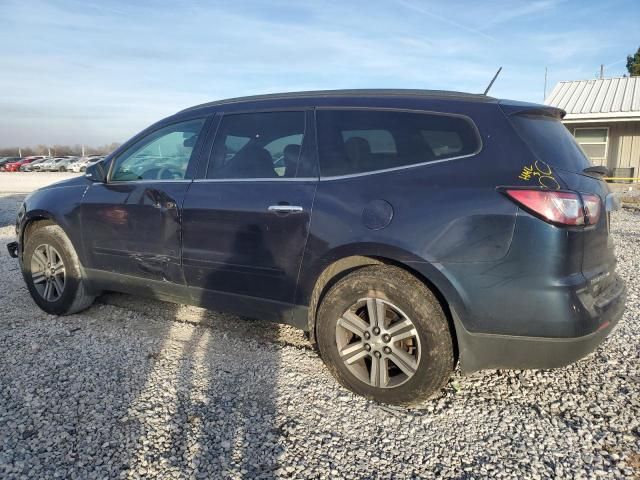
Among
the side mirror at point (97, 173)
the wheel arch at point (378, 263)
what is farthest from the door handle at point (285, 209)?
the side mirror at point (97, 173)

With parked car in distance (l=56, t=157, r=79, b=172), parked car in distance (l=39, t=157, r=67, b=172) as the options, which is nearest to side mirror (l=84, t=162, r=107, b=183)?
parked car in distance (l=56, t=157, r=79, b=172)

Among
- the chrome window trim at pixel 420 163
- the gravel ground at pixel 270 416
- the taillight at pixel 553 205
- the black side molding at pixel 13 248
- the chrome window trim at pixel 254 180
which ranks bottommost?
the gravel ground at pixel 270 416

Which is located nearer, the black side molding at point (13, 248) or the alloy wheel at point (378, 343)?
the alloy wheel at point (378, 343)

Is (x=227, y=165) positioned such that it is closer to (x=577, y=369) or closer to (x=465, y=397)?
(x=465, y=397)

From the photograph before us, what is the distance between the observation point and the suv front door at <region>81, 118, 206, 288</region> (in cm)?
364

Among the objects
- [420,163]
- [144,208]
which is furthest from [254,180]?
[420,163]

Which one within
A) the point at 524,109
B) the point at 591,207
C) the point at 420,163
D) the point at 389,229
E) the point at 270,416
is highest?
the point at 524,109

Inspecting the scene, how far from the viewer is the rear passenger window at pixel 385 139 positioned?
273 cm

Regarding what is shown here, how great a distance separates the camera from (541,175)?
2.48m

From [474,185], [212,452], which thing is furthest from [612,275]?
[212,452]

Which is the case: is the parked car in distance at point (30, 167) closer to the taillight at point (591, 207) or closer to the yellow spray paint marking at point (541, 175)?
the yellow spray paint marking at point (541, 175)

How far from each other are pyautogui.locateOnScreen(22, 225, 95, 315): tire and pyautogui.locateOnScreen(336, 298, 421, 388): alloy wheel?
2.61 meters

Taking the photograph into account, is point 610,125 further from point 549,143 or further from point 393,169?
point 393,169

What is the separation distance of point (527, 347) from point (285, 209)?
1588 mm
